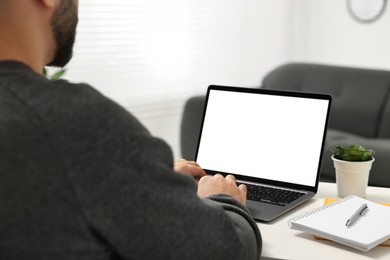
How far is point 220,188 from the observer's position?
3.86 feet

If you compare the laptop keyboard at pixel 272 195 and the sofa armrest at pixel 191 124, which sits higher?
the laptop keyboard at pixel 272 195

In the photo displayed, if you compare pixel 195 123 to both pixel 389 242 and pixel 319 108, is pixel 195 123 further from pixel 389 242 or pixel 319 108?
pixel 389 242

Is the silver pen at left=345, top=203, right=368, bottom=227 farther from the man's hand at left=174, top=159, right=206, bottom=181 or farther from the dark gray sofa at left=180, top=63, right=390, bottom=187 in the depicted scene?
the dark gray sofa at left=180, top=63, right=390, bottom=187

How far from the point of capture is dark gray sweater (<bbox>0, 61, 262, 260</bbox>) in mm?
738

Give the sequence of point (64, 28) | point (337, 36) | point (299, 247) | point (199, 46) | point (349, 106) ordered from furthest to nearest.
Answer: point (337, 36)
point (199, 46)
point (349, 106)
point (299, 247)
point (64, 28)

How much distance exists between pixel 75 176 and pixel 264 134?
2.91 ft

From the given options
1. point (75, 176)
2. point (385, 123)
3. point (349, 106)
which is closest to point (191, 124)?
point (349, 106)

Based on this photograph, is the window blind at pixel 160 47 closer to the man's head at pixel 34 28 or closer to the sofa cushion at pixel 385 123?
the sofa cushion at pixel 385 123

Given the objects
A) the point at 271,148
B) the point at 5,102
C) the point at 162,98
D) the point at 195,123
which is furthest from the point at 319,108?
the point at 162,98

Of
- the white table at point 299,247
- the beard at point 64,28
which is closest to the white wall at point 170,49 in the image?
the white table at point 299,247

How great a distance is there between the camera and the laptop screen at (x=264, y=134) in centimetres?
151

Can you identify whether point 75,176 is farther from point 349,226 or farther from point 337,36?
point 337,36

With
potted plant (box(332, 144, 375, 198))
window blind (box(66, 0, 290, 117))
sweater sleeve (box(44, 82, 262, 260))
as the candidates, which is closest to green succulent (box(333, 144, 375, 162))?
potted plant (box(332, 144, 375, 198))

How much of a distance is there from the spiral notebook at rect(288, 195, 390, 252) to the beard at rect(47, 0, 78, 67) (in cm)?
59
